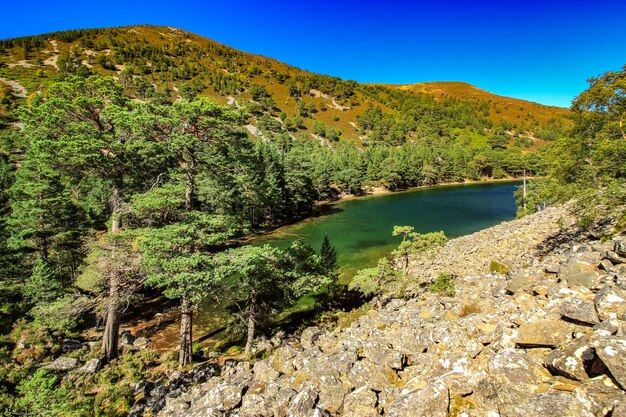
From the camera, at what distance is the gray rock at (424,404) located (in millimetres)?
5957

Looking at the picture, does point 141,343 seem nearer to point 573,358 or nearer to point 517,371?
point 517,371

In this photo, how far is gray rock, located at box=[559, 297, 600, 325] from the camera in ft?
20.6

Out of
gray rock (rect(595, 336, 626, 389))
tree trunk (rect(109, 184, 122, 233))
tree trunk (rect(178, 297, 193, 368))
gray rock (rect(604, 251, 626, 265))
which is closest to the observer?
gray rock (rect(595, 336, 626, 389))

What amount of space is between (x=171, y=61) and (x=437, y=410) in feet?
723

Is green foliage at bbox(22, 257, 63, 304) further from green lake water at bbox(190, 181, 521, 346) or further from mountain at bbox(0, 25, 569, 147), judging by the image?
mountain at bbox(0, 25, 569, 147)

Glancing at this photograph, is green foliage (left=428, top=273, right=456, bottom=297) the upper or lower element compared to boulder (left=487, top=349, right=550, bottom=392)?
lower

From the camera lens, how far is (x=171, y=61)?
183250mm

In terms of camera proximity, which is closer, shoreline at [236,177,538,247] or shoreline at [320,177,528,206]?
shoreline at [236,177,538,247]

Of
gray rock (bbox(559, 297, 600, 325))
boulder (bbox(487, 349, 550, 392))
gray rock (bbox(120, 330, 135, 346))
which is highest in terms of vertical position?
gray rock (bbox(559, 297, 600, 325))

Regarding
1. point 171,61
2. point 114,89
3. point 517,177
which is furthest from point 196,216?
point 171,61

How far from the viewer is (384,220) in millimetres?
60094

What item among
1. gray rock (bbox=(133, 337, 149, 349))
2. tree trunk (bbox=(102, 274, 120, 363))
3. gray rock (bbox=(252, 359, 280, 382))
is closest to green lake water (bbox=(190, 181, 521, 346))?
gray rock (bbox=(133, 337, 149, 349))

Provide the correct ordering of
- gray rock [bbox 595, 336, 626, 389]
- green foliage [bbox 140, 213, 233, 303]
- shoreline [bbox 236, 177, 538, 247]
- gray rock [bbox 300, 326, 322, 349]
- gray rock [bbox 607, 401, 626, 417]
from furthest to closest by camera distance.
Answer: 1. shoreline [bbox 236, 177, 538, 247]
2. gray rock [bbox 300, 326, 322, 349]
3. green foliage [bbox 140, 213, 233, 303]
4. gray rock [bbox 595, 336, 626, 389]
5. gray rock [bbox 607, 401, 626, 417]

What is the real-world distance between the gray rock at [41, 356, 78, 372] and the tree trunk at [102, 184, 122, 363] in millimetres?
1648
